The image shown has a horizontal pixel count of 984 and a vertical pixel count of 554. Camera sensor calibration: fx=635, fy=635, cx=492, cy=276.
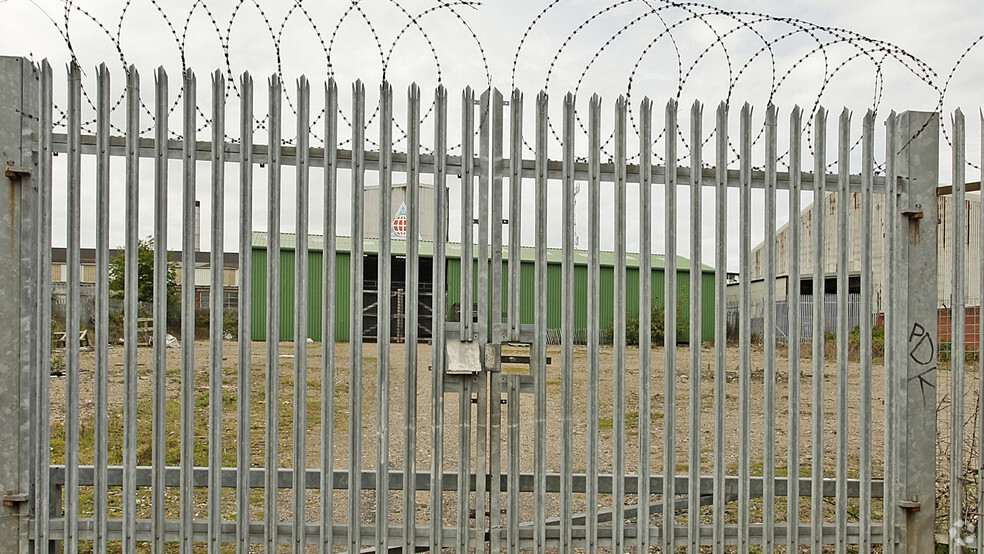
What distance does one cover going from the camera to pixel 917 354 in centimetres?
390

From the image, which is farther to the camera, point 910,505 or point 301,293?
point 910,505

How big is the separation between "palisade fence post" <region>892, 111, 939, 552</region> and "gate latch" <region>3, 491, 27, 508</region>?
509cm

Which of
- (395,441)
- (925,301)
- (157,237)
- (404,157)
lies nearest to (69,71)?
(157,237)

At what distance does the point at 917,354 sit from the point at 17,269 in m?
5.24

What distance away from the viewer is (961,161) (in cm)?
391

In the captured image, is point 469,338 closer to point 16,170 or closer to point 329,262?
point 329,262

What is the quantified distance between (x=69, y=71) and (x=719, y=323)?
3.82 m

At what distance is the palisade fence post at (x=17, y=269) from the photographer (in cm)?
343

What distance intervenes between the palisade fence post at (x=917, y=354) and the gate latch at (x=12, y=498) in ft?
16.7

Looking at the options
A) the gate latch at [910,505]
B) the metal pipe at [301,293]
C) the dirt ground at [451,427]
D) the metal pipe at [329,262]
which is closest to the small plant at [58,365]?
the dirt ground at [451,427]

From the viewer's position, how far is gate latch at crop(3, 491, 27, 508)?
346cm

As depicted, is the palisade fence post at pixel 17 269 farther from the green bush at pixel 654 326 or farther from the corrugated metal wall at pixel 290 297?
the corrugated metal wall at pixel 290 297

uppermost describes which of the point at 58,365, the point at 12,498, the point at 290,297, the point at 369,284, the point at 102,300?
the point at 102,300

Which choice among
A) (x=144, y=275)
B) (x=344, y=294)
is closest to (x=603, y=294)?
(x=344, y=294)
